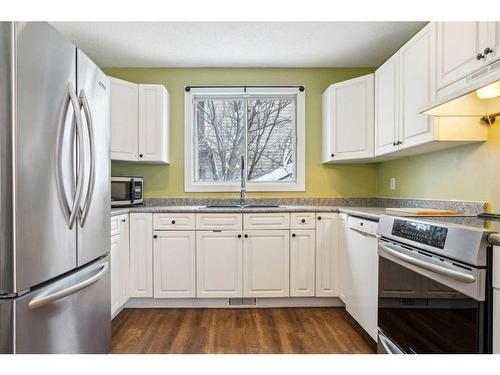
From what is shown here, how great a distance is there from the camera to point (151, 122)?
9.20 feet

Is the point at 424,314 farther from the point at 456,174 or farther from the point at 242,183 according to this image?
the point at 242,183

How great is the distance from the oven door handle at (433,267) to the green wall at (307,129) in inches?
62.4

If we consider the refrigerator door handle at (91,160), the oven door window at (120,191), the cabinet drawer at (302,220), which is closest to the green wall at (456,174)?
the cabinet drawer at (302,220)

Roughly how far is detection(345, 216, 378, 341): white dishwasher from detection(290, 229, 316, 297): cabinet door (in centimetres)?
31

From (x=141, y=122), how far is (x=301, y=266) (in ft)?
6.60

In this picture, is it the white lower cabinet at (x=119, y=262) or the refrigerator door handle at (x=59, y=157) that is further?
the white lower cabinet at (x=119, y=262)

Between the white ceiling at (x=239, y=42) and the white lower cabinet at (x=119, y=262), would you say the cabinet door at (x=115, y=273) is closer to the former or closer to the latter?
the white lower cabinet at (x=119, y=262)

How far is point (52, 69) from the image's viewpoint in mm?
1109

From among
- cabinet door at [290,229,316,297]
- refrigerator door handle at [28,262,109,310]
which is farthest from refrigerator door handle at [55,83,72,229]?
cabinet door at [290,229,316,297]

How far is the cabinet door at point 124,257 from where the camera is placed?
7.73 feet

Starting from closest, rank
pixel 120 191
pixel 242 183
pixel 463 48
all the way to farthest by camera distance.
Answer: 1. pixel 463 48
2. pixel 120 191
3. pixel 242 183

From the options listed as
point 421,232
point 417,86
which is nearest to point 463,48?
point 417,86

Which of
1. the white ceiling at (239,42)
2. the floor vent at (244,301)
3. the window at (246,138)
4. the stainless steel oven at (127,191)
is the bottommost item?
the floor vent at (244,301)

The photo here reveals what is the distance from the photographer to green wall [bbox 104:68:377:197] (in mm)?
3086
